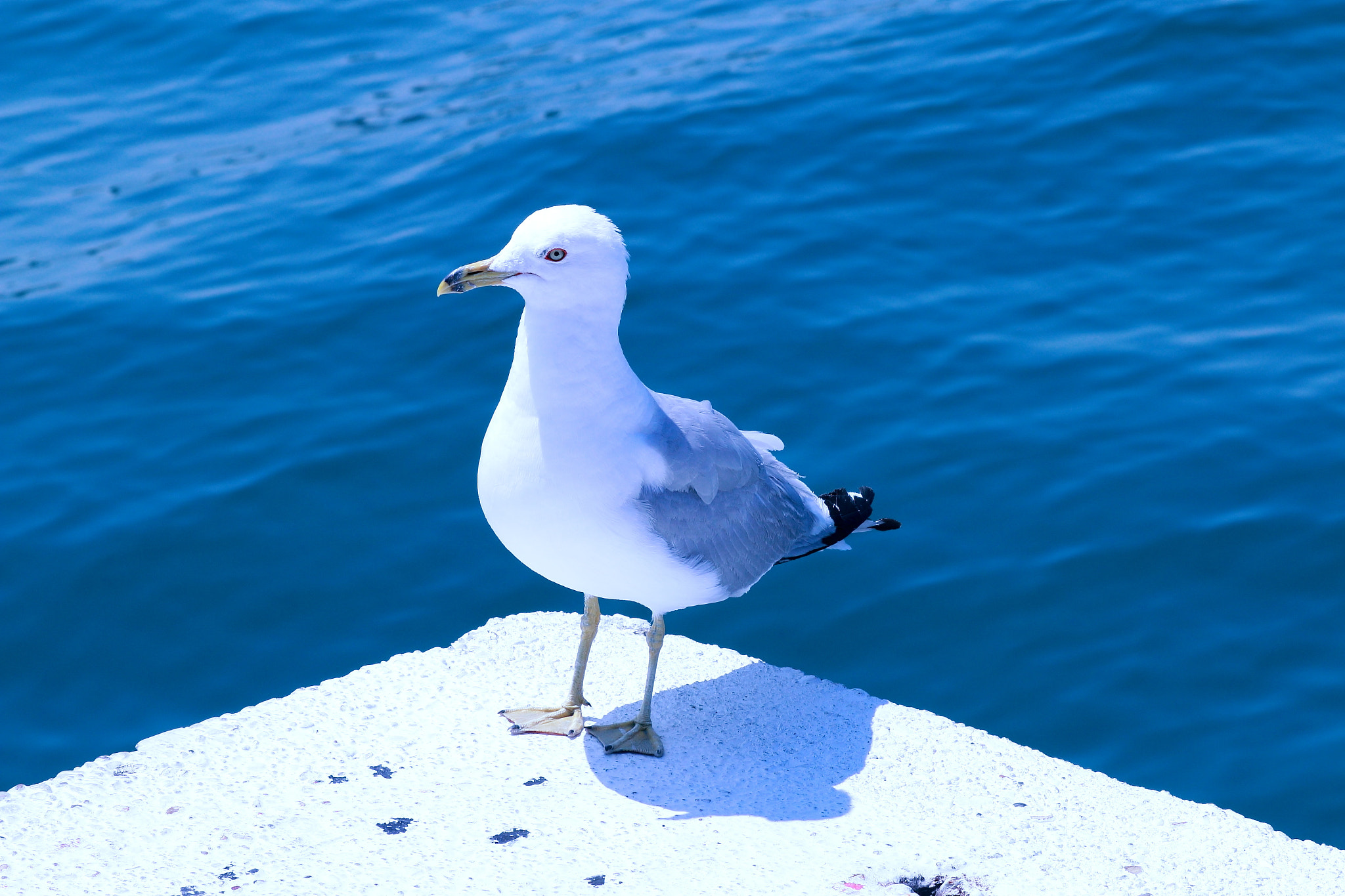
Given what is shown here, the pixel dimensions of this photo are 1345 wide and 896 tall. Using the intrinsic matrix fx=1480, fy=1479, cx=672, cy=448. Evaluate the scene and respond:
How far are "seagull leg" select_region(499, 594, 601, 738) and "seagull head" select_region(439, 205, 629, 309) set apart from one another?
123 cm

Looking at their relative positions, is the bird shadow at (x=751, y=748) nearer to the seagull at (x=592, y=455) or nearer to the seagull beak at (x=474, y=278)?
the seagull at (x=592, y=455)

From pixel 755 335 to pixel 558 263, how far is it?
439cm

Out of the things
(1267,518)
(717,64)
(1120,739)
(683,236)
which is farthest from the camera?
(717,64)

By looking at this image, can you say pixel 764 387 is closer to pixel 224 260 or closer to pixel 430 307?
pixel 430 307

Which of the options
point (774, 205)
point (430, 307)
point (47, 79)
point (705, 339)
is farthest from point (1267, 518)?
point (47, 79)

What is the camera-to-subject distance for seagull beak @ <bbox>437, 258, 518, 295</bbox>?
4.48m

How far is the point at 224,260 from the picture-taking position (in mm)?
10016

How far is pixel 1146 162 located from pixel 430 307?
4.85 metres

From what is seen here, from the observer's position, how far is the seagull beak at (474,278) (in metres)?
4.48

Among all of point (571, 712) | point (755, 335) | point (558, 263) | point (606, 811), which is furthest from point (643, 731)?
point (755, 335)

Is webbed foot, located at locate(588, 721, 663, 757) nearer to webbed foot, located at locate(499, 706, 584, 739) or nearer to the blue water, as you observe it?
webbed foot, located at locate(499, 706, 584, 739)

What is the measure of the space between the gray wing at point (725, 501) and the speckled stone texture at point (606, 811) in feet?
1.93

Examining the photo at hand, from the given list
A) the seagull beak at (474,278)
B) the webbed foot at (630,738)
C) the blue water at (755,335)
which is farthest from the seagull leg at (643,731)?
the blue water at (755,335)

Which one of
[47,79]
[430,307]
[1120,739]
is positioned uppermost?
[47,79]
